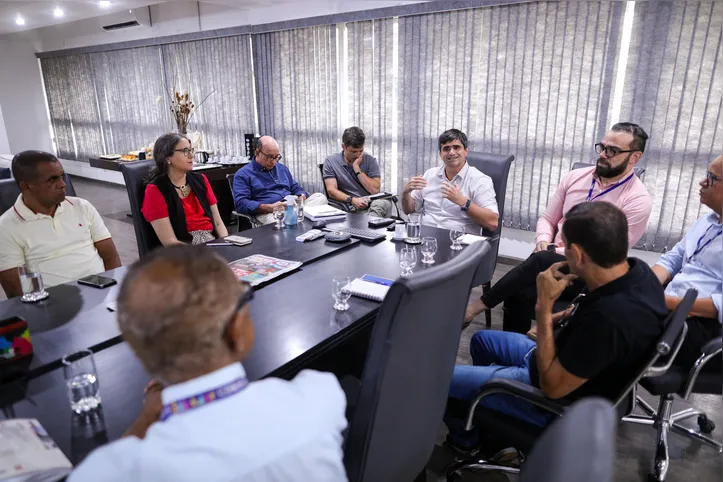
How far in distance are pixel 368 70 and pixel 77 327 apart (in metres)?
3.75

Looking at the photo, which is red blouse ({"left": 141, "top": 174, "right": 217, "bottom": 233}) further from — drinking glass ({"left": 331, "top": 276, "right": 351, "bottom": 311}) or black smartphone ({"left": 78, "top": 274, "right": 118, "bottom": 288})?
drinking glass ({"left": 331, "top": 276, "right": 351, "bottom": 311})

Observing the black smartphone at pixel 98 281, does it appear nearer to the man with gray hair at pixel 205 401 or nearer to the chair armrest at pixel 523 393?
the man with gray hair at pixel 205 401

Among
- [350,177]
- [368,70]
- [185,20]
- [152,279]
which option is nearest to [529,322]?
[350,177]

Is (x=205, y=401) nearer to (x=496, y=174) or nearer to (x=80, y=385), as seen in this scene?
(x=80, y=385)

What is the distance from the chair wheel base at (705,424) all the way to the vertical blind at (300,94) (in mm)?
3912

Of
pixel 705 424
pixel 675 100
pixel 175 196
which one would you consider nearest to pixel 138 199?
pixel 175 196

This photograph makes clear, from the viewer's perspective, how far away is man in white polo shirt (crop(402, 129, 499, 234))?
2.88 meters

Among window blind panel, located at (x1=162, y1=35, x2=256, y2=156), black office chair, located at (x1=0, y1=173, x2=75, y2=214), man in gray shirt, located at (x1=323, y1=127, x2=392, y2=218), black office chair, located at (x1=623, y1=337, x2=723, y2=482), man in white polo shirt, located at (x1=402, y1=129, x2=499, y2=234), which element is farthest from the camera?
window blind panel, located at (x1=162, y1=35, x2=256, y2=156)

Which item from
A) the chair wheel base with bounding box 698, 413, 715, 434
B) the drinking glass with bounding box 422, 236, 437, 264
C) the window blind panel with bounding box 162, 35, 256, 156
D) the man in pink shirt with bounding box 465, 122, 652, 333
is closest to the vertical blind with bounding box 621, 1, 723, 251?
the man in pink shirt with bounding box 465, 122, 652, 333

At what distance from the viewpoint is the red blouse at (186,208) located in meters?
2.57

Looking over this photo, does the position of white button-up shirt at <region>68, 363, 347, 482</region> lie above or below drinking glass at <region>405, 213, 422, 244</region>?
above

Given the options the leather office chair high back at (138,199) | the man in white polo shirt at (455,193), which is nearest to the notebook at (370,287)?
the man in white polo shirt at (455,193)

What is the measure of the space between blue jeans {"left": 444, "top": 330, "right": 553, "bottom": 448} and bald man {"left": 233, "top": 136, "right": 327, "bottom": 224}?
1.97 m

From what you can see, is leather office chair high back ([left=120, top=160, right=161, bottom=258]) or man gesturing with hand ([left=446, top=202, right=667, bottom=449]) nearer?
man gesturing with hand ([left=446, top=202, right=667, bottom=449])
